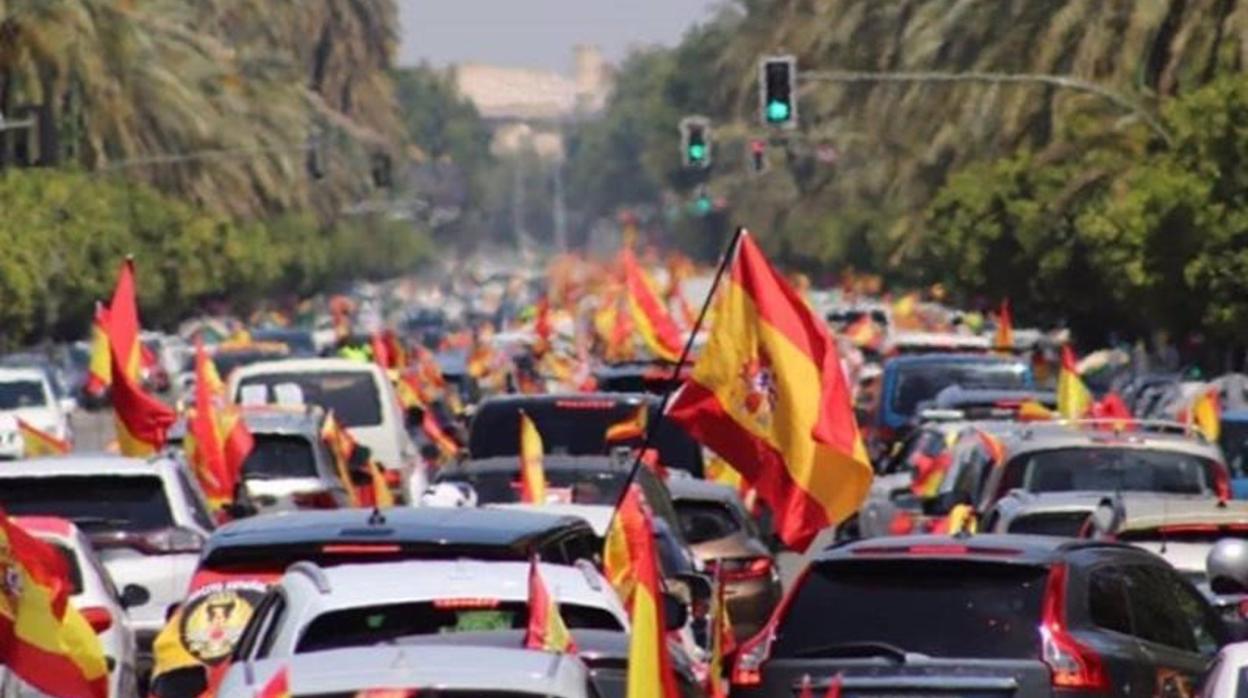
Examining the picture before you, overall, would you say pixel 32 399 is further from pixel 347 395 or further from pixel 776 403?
pixel 776 403

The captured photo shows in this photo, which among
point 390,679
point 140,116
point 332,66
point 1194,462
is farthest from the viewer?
point 332,66

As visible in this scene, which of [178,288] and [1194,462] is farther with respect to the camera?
[178,288]

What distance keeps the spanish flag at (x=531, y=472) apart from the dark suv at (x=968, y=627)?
6.83 meters

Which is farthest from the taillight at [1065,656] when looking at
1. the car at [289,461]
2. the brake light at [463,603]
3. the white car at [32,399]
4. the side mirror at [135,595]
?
the white car at [32,399]

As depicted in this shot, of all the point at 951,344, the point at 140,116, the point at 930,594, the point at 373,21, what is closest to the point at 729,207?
the point at 373,21

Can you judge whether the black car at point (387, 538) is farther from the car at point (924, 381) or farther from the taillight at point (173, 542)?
the car at point (924, 381)

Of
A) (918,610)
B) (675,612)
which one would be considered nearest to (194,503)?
(675,612)

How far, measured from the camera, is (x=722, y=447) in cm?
1603

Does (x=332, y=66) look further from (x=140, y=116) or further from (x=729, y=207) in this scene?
(x=140, y=116)

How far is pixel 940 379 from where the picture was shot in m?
39.6

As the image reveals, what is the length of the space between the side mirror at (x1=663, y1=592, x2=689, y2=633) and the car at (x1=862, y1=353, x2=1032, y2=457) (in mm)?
23275

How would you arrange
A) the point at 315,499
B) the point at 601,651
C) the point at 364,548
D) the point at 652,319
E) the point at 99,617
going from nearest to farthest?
the point at 601,651
the point at 364,548
the point at 99,617
the point at 315,499
the point at 652,319

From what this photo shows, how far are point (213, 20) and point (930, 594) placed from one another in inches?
3213

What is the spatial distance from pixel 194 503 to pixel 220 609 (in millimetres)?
6968
